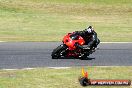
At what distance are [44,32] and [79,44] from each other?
31.7ft

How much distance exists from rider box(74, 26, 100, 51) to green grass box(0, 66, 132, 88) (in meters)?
2.02

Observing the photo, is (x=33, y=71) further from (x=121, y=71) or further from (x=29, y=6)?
(x=29, y=6)

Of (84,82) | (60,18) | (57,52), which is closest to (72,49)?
(57,52)

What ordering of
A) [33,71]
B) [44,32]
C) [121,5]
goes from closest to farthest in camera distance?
[33,71] → [44,32] → [121,5]

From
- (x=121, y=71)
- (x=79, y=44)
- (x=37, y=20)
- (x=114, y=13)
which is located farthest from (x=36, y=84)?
(x=114, y=13)

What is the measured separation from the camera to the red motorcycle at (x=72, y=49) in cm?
1886

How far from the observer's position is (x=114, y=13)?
38031mm

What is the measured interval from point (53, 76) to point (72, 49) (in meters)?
4.14

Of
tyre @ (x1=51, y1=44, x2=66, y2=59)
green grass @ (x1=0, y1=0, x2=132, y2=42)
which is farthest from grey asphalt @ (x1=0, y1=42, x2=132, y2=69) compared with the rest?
green grass @ (x1=0, y1=0, x2=132, y2=42)

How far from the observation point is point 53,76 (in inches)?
590

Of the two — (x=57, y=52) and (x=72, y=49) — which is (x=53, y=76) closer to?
(x=57, y=52)

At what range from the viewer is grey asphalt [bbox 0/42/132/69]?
17.8 m

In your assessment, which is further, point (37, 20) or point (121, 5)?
point (121, 5)

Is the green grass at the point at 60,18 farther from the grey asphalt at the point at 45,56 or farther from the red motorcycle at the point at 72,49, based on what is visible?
the red motorcycle at the point at 72,49
